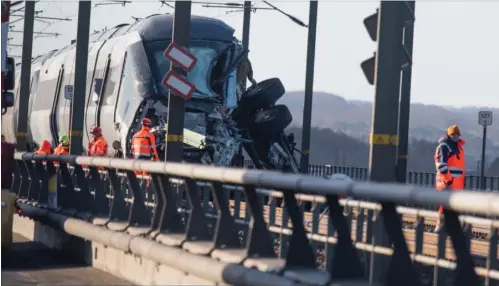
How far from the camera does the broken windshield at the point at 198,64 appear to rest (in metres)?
26.7

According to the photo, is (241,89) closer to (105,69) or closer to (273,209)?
(105,69)

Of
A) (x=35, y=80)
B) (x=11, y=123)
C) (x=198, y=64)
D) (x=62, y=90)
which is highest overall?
(x=35, y=80)

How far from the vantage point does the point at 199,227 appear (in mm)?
12992

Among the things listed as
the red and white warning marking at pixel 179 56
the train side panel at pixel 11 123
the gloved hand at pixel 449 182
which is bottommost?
the gloved hand at pixel 449 182

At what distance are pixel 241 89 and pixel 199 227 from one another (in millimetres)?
16225

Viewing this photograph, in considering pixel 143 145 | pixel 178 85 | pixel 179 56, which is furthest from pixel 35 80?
pixel 179 56

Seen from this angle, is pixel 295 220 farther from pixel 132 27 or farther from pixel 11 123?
pixel 11 123

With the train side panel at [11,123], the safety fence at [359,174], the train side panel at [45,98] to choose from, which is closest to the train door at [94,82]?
the train side panel at [45,98]

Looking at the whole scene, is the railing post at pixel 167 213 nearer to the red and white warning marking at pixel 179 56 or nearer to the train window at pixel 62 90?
the red and white warning marking at pixel 179 56

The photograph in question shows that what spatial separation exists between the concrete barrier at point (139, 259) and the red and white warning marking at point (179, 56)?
8.99 ft

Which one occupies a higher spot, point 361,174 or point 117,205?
point 361,174

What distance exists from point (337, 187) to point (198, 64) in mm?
17600

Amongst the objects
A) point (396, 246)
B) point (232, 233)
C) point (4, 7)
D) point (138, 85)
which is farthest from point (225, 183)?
point (138, 85)

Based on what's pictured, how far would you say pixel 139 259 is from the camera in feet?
45.5
